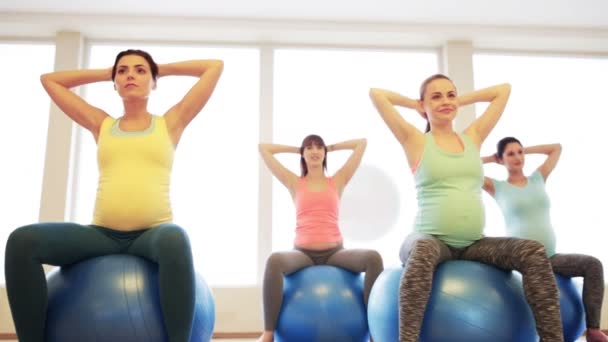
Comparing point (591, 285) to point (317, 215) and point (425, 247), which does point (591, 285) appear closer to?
point (425, 247)

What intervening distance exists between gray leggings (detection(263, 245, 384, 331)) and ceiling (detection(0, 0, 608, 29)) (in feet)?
7.26

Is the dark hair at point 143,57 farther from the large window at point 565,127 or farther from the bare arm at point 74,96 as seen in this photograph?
the large window at point 565,127

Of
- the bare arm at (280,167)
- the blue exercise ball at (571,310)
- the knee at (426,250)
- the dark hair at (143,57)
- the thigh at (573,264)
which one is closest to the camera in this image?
the knee at (426,250)

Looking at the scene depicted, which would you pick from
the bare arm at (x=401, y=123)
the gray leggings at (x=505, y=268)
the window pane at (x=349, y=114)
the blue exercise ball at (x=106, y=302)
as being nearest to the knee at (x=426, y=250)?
the gray leggings at (x=505, y=268)

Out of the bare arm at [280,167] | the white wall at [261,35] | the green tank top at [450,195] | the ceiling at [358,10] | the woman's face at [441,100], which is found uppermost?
the ceiling at [358,10]

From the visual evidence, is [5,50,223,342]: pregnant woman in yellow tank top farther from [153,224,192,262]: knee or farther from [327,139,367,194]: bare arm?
[327,139,367,194]: bare arm

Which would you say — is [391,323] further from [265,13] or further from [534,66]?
[534,66]

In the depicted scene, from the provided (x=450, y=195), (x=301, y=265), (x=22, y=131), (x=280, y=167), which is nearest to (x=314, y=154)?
(x=280, y=167)

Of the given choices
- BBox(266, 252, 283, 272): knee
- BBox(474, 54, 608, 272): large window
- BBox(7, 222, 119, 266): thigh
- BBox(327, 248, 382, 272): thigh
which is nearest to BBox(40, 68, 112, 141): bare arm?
BBox(7, 222, 119, 266): thigh

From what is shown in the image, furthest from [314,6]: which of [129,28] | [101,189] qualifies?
[101,189]

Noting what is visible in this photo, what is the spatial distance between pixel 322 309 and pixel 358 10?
8.80ft

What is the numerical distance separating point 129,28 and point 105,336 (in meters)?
3.19

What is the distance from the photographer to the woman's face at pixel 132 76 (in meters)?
2.05

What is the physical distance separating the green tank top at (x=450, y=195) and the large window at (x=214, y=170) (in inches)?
85.6
